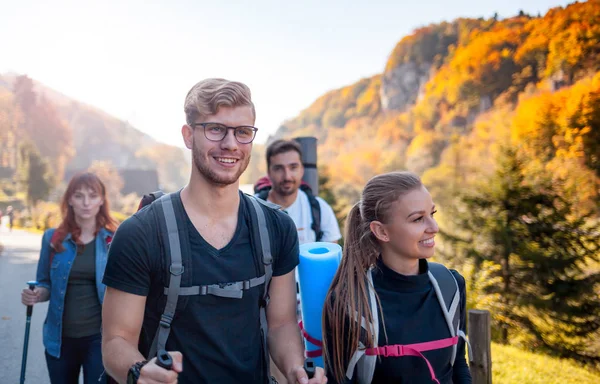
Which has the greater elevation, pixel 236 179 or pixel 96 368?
pixel 236 179

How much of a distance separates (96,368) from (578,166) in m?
27.3

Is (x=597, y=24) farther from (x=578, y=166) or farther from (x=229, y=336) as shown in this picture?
(x=229, y=336)

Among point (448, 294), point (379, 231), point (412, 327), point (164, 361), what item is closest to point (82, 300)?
point (164, 361)

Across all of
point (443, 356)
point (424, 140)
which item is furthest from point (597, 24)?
point (443, 356)

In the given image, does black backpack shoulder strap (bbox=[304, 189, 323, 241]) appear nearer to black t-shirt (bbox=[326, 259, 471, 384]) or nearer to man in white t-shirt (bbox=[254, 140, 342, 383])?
man in white t-shirt (bbox=[254, 140, 342, 383])

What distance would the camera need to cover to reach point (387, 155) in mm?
75875

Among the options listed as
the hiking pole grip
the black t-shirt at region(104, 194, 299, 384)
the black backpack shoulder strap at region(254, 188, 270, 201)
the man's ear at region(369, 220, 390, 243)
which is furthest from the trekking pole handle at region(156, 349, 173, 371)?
the black backpack shoulder strap at region(254, 188, 270, 201)

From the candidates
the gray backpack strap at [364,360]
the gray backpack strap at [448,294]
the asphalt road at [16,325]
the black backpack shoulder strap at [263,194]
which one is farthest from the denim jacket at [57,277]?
the asphalt road at [16,325]

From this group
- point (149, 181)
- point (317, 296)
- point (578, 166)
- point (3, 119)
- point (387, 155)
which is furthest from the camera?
point (387, 155)

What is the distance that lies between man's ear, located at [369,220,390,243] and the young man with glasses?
485 millimetres

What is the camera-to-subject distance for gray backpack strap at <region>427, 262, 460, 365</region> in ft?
6.06

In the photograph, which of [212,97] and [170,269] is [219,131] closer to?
[212,97]

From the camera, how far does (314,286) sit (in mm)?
1939

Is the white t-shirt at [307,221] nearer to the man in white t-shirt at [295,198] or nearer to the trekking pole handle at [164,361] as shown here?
the man in white t-shirt at [295,198]
